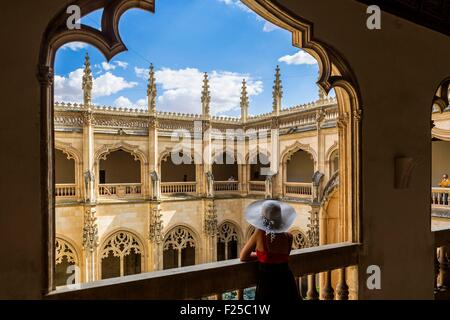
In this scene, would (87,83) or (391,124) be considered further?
(87,83)

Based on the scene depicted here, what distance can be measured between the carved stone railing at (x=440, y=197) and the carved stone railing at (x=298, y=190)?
4.16 metres

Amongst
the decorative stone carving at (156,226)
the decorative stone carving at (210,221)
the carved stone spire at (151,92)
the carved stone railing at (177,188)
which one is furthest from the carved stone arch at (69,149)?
the decorative stone carving at (210,221)

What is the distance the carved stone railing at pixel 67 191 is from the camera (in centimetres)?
1102

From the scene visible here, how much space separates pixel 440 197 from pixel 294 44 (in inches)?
291

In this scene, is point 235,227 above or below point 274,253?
below

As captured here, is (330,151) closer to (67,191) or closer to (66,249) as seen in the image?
(67,191)

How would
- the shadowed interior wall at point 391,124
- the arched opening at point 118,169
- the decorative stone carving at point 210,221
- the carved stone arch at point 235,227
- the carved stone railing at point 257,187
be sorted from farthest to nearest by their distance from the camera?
1. the arched opening at point 118,169
2. the carved stone arch at point 235,227
3. the carved stone railing at point 257,187
4. the decorative stone carving at point 210,221
5. the shadowed interior wall at point 391,124

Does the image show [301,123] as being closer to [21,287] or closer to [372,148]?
[372,148]

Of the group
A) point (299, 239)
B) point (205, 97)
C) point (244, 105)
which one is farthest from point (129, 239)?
point (244, 105)

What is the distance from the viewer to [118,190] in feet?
39.6

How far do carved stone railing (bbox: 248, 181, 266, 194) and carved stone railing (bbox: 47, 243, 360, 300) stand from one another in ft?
36.7

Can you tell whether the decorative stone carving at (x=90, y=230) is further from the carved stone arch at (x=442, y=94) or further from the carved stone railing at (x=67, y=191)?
the carved stone arch at (x=442, y=94)

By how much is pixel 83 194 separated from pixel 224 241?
5.86 m

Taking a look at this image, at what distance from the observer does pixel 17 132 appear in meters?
1.51
